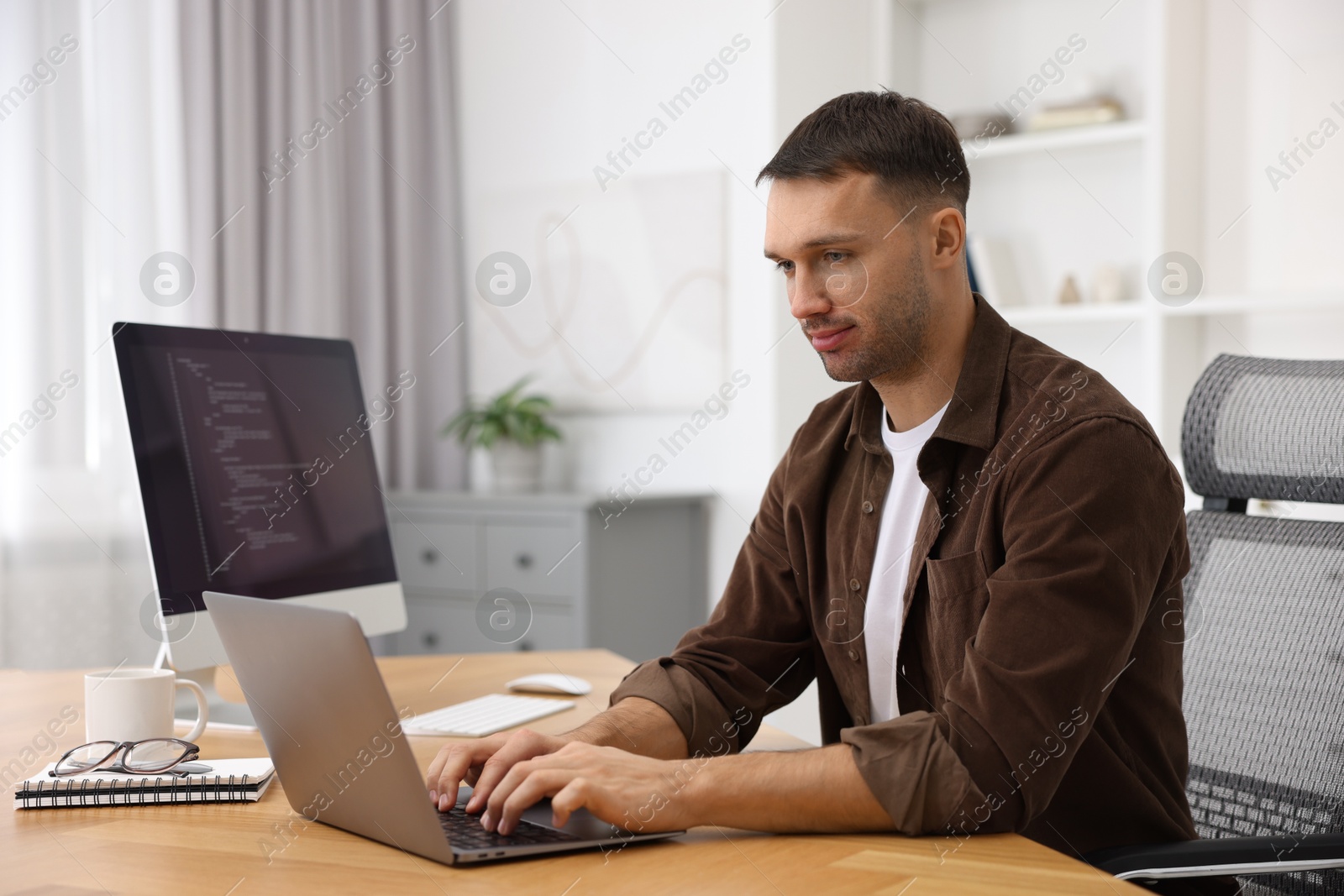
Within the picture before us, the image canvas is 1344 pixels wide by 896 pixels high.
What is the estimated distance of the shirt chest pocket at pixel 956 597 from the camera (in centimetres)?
120

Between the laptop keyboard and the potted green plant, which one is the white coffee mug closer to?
the laptop keyboard

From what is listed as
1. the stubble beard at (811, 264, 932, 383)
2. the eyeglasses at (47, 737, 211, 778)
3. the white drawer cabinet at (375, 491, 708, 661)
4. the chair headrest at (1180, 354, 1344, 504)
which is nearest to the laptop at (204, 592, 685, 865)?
the eyeglasses at (47, 737, 211, 778)

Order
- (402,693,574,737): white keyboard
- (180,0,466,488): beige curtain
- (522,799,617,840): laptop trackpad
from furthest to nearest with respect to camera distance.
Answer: (180,0,466,488): beige curtain < (402,693,574,737): white keyboard < (522,799,617,840): laptop trackpad

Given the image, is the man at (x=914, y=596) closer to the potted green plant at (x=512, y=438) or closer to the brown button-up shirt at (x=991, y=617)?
the brown button-up shirt at (x=991, y=617)

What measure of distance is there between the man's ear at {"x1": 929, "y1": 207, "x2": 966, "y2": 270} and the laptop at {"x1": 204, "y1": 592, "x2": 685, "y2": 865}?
0.69 meters

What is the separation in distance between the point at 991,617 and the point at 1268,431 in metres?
0.56

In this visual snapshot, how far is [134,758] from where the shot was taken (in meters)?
1.20

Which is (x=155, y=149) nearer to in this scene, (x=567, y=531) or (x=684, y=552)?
(x=567, y=531)

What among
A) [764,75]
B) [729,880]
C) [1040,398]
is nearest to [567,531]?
[764,75]

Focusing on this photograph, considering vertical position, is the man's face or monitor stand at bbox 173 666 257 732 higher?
the man's face

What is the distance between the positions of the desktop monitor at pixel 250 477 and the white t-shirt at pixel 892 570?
0.61 metres

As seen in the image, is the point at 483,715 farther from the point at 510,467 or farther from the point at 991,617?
the point at 510,467

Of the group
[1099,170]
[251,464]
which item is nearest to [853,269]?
[251,464]

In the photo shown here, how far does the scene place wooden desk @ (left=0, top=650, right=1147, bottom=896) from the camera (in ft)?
2.86
